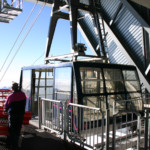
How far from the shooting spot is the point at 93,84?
5.90m

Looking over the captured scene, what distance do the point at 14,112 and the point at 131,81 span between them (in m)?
4.35

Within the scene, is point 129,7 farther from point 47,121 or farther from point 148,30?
point 47,121

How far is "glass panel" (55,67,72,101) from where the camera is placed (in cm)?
578

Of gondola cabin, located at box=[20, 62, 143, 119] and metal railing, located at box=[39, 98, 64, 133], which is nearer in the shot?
metal railing, located at box=[39, 98, 64, 133]

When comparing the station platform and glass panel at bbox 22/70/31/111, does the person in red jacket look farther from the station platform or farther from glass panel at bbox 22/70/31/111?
glass panel at bbox 22/70/31/111

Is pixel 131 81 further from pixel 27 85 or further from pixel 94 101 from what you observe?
pixel 27 85

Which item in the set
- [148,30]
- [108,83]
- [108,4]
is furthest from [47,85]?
[108,4]

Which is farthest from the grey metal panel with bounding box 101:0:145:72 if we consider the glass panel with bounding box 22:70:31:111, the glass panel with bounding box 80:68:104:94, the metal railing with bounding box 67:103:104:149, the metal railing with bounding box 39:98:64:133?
the metal railing with bounding box 67:103:104:149

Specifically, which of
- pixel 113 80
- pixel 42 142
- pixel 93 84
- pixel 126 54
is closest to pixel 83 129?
pixel 42 142

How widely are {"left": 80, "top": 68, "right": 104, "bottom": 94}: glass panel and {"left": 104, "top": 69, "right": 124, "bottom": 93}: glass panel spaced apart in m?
0.28

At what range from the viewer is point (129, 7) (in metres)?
10.7

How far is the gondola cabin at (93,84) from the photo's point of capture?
5.62 metres

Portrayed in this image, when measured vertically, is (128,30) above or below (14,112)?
above

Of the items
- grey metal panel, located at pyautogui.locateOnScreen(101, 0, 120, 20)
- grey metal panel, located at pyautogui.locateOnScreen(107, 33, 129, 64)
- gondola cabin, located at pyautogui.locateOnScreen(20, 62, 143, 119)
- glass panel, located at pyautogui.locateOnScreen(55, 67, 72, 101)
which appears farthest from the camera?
grey metal panel, located at pyautogui.locateOnScreen(107, 33, 129, 64)
